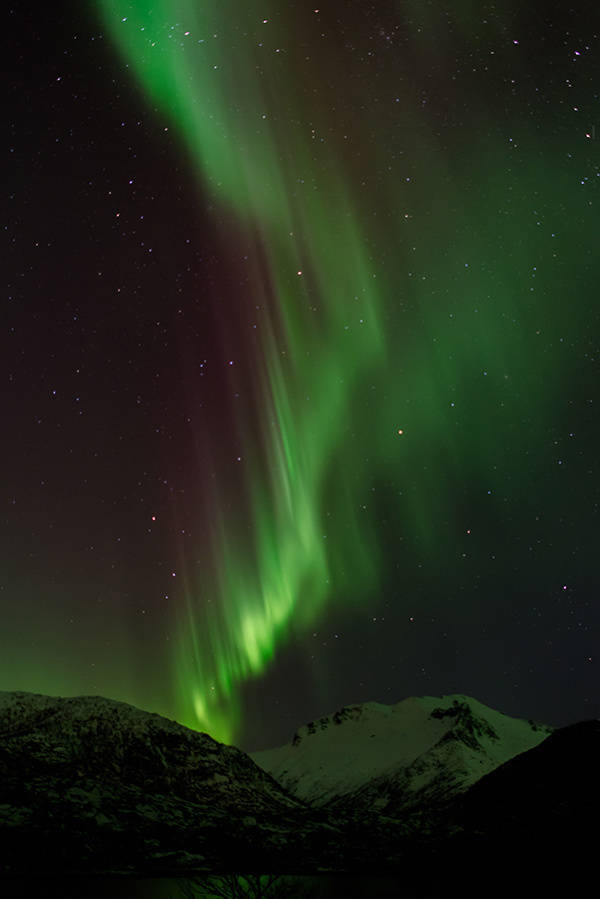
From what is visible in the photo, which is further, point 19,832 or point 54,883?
point 19,832

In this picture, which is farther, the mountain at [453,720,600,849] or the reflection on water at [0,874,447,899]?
the mountain at [453,720,600,849]

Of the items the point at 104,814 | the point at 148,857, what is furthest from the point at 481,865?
the point at 104,814

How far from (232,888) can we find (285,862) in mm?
165568

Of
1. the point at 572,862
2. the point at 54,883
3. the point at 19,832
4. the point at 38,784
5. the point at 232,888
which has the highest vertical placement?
the point at 38,784

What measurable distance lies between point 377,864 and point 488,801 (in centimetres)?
3406

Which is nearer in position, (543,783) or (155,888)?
(155,888)

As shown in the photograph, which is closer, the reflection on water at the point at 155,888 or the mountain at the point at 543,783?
the reflection on water at the point at 155,888

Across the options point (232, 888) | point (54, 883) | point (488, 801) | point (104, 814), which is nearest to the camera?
point (232, 888)

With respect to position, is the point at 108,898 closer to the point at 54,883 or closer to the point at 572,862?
the point at 54,883

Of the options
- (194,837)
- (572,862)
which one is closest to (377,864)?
(194,837)

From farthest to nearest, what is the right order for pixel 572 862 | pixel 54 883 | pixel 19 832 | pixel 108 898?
pixel 19 832, pixel 54 883, pixel 108 898, pixel 572 862

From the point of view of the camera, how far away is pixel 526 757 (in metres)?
158

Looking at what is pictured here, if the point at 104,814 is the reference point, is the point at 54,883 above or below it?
below

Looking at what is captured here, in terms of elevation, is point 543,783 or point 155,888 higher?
point 155,888
